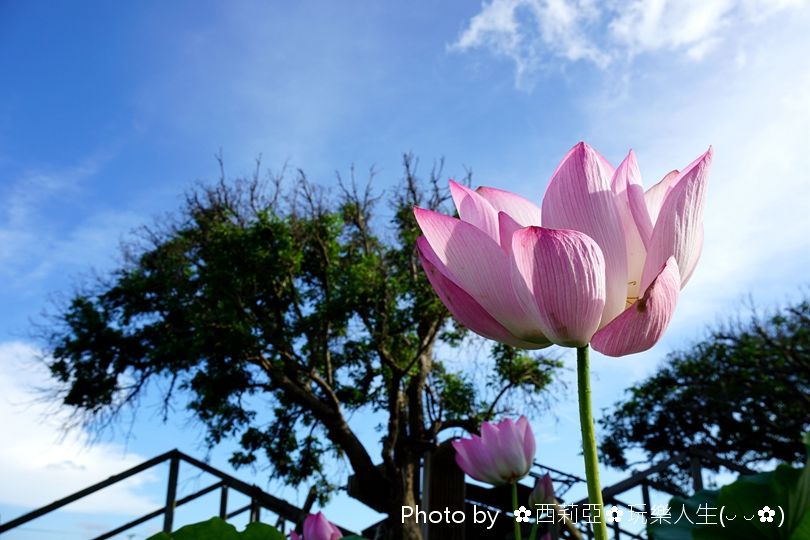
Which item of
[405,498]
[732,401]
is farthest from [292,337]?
[732,401]

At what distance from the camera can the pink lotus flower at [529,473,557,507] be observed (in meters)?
0.73

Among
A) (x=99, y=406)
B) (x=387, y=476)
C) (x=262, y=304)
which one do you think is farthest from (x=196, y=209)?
(x=387, y=476)

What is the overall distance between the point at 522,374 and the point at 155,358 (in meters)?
5.47

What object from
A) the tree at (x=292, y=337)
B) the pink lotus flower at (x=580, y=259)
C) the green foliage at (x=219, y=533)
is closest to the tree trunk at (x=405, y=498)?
the tree at (x=292, y=337)

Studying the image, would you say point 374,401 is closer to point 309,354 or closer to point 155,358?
point 309,354

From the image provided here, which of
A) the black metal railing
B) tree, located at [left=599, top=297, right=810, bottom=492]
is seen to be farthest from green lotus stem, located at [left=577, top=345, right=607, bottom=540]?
tree, located at [left=599, top=297, right=810, bottom=492]

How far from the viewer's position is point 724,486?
1.62ft

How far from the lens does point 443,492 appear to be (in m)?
7.48

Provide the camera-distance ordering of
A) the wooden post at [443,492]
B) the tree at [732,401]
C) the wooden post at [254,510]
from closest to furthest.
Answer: the wooden post at [254,510] < the wooden post at [443,492] < the tree at [732,401]

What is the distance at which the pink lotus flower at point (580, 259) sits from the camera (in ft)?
1.37

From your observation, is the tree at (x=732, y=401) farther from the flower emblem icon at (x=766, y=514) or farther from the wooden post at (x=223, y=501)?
the flower emblem icon at (x=766, y=514)

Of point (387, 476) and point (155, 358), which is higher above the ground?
point (155, 358)

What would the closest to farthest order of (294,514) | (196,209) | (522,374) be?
1. (294,514)
2. (522,374)
3. (196,209)

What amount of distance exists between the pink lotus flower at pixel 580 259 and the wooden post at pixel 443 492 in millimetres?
7203
